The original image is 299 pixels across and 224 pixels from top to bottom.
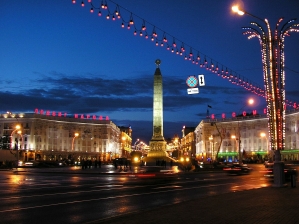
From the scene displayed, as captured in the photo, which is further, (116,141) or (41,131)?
(116,141)

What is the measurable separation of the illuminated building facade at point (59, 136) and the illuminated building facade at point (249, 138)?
1472 inches

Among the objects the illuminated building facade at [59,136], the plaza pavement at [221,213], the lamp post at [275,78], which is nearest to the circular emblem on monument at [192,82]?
the lamp post at [275,78]

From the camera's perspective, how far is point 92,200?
1611cm

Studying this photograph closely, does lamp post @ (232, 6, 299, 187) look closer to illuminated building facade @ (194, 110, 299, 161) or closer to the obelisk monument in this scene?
the obelisk monument

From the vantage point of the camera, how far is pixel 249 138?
448ft

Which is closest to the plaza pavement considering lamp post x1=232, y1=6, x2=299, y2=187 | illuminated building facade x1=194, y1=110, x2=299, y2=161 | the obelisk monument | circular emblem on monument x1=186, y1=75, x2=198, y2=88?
lamp post x1=232, y1=6, x2=299, y2=187

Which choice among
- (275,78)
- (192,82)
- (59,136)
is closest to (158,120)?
(192,82)

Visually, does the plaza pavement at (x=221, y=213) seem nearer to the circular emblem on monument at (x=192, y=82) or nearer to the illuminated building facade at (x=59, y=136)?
the circular emblem on monument at (x=192, y=82)

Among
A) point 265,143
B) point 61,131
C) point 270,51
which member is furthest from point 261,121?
point 270,51

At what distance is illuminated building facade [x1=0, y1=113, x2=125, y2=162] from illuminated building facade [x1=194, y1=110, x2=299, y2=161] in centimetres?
3738

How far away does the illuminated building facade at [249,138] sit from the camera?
119500 millimetres

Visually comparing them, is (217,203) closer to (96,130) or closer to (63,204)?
(63,204)

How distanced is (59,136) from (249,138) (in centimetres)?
6585

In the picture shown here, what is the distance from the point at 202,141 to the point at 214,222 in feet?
473
